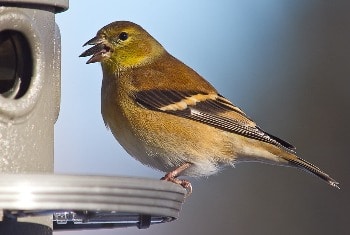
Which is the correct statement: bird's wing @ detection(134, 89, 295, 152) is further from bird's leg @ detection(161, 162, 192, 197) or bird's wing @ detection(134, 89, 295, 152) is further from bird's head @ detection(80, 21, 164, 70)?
bird's head @ detection(80, 21, 164, 70)

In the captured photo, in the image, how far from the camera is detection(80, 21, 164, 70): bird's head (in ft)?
24.0

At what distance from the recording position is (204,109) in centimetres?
715

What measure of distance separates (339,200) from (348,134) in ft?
1.99

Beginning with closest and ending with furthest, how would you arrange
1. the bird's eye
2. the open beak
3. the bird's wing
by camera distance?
1. the bird's wing
2. the open beak
3. the bird's eye

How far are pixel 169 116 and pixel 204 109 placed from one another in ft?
0.95

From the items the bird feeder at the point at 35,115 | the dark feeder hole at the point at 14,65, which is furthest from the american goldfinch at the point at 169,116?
the dark feeder hole at the point at 14,65

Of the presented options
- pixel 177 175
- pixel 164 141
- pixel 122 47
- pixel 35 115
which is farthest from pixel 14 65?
pixel 122 47

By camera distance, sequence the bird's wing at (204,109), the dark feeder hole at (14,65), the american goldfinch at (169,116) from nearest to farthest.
Answer: 1. the dark feeder hole at (14,65)
2. the american goldfinch at (169,116)
3. the bird's wing at (204,109)

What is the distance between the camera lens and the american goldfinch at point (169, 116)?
678 cm

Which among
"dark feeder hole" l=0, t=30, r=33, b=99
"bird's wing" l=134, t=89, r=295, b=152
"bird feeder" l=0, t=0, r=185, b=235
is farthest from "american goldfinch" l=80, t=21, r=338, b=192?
"dark feeder hole" l=0, t=30, r=33, b=99

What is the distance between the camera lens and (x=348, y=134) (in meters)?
11.4

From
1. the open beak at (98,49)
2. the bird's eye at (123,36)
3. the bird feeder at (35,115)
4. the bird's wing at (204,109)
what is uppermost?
the bird's eye at (123,36)

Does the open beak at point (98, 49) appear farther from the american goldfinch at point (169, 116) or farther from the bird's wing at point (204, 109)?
the bird's wing at point (204, 109)

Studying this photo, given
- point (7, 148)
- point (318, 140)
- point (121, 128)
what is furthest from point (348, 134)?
point (7, 148)
